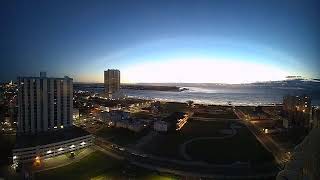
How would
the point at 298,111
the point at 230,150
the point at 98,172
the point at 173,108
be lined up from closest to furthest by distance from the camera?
the point at 98,172, the point at 230,150, the point at 298,111, the point at 173,108

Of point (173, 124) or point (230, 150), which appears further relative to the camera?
point (173, 124)

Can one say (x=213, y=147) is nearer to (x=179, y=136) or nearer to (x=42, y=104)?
(x=179, y=136)

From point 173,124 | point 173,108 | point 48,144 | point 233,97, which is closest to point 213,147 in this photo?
point 173,124

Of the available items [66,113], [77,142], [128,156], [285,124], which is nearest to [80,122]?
[66,113]

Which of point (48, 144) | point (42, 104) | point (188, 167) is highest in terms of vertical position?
point (42, 104)

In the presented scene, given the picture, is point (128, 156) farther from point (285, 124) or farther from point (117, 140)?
point (285, 124)

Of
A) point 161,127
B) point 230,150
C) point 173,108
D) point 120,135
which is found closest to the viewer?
point 230,150

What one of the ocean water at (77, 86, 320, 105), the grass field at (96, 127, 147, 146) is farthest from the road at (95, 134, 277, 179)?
the ocean water at (77, 86, 320, 105)

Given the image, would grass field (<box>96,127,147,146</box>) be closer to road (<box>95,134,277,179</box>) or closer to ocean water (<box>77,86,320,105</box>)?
road (<box>95,134,277,179</box>)
